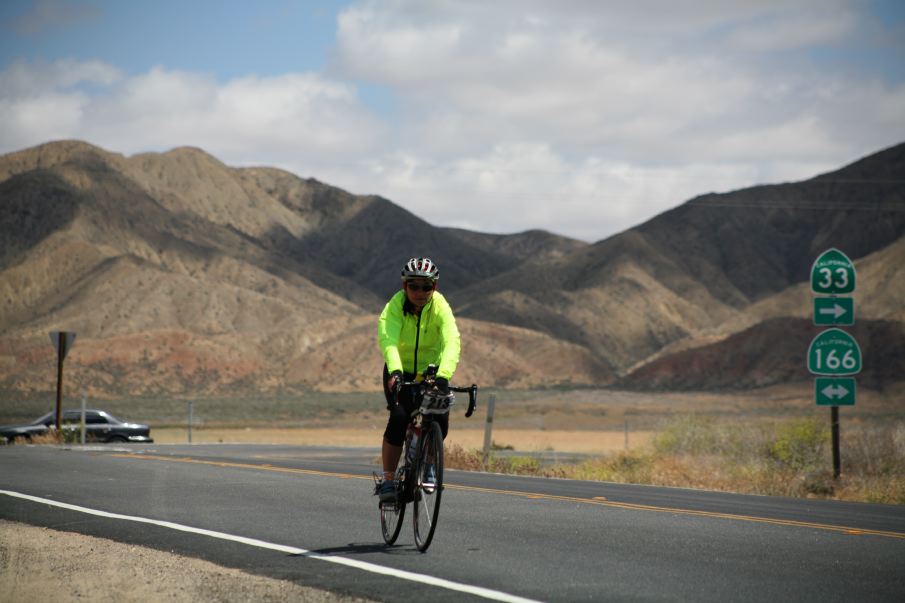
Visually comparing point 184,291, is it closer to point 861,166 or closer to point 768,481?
point 861,166

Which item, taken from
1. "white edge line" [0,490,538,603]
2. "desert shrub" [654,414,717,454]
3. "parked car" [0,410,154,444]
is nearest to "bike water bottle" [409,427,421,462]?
"white edge line" [0,490,538,603]

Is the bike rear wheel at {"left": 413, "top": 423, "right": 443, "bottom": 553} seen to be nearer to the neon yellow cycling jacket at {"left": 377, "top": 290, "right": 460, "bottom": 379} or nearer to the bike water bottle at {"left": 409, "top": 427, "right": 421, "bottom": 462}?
the bike water bottle at {"left": 409, "top": 427, "right": 421, "bottom": 462}

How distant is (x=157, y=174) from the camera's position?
531ft

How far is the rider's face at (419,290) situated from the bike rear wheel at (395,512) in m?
1.28

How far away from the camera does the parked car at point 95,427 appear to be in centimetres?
3412

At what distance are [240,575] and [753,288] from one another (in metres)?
145

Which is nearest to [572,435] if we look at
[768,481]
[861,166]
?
[768,481]

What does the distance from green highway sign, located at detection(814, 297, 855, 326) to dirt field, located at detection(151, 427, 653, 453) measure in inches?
1001

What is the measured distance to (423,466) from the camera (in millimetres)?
9016

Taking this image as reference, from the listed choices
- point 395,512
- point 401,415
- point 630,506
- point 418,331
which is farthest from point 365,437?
point 418,331

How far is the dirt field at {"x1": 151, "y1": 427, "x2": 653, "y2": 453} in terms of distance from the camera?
4784 centimetres

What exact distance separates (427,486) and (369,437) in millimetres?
45277

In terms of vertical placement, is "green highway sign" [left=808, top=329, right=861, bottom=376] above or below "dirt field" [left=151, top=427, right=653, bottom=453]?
above

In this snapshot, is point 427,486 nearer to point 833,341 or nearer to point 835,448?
point 835,448
